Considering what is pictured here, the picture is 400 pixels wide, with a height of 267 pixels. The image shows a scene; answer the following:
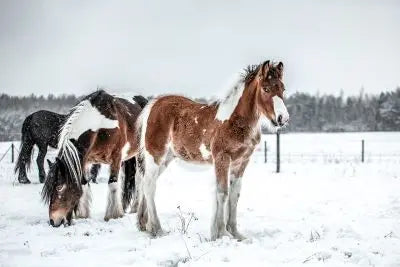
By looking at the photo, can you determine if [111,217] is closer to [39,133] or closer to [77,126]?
[77,126]

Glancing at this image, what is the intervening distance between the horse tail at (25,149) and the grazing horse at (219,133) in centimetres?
637

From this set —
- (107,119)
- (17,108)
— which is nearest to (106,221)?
(107,119)

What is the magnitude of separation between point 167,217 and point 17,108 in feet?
327

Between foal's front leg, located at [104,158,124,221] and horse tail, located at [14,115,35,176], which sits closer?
foal's front leg, located at [104,158,124,221]

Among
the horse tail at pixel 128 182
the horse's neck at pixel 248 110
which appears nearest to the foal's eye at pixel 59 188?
the horse tail at pixel 128 182

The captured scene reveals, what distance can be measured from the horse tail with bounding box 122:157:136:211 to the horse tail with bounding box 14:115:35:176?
13.9 feet

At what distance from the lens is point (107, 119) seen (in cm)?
732

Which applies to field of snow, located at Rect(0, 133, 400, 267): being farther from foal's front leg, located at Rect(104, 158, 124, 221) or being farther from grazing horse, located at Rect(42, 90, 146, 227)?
grazing horse, located at Rect(42, 90, 146, 227)

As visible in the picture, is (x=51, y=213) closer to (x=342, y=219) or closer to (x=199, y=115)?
(x=199, y=115)

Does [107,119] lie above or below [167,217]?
above

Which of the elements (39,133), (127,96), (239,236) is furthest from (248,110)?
(39,133)

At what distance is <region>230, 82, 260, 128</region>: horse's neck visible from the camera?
17.6 ft

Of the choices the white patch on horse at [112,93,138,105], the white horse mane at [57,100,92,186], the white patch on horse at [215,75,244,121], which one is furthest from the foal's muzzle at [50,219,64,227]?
the white patch on horse at [112,93,138,105]

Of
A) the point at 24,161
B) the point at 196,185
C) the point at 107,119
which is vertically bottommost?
the point at 196,185
